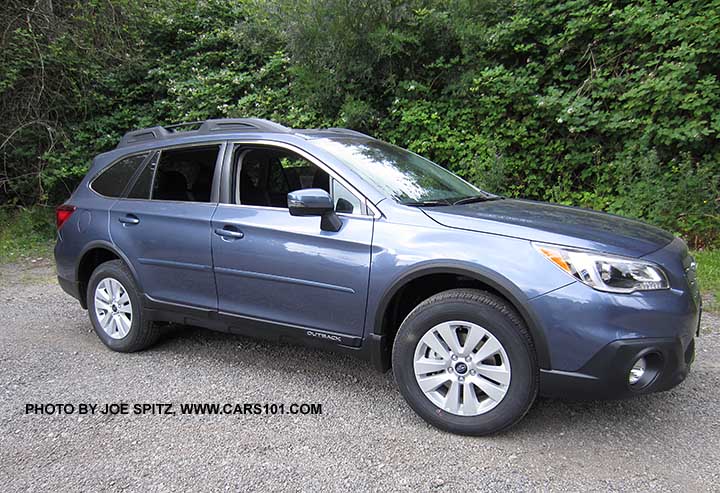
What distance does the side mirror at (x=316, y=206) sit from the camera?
3057mm

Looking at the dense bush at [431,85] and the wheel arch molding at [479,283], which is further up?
the dense bush at [431,85]

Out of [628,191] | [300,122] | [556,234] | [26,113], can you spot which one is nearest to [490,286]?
[556,234]

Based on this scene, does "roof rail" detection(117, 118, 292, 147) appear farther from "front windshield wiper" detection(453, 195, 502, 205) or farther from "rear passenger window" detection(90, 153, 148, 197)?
"front windshield wiper" detection(453, 195, 502, 205)

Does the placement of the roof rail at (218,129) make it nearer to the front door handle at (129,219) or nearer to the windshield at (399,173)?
the windshield at (399,173)

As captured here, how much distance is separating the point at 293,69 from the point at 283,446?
21.5 ft

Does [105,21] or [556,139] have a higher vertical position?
[105,21]

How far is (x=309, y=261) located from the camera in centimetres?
321

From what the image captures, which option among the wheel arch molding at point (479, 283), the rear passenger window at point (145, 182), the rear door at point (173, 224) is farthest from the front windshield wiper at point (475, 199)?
the rear passenger window at point (145, 182)

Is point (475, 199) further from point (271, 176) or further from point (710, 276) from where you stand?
point (710, 276)

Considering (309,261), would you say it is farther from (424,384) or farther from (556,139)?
(556,139)

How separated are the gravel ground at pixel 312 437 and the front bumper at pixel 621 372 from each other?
0.34m

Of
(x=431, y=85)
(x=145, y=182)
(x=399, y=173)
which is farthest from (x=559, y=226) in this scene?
(x=431, y=85)

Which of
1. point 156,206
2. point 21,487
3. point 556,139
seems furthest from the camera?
point 556,139

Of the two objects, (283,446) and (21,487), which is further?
(283,446)
